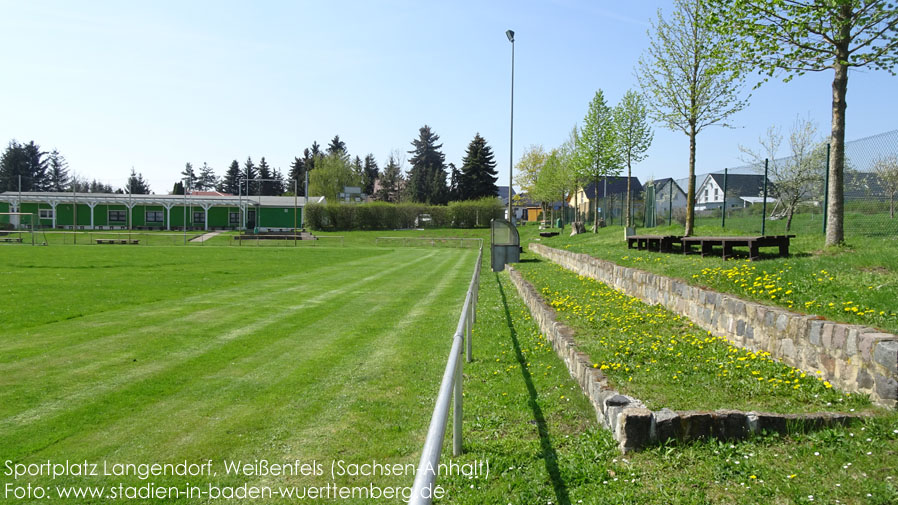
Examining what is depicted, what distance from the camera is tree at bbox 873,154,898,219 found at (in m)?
11.5

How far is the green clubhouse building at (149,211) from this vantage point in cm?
6003

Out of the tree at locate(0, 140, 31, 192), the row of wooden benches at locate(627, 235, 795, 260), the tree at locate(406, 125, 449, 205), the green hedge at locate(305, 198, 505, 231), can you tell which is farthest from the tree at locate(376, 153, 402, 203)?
the row of wooden benches at locate(627, 235, 795, 260)

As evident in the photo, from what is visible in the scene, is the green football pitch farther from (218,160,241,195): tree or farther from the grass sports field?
(218,160,241,195): tree

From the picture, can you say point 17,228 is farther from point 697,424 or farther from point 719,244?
point 697,424

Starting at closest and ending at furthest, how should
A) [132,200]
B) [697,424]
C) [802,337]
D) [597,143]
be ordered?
[697,424]
[802,337]
[597,143]
[132,200]

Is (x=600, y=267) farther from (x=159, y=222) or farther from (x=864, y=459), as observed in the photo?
(x=159, y=222)

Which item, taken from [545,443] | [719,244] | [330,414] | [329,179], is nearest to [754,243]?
[719,244]

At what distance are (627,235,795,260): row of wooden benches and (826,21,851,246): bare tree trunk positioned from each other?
0.73m

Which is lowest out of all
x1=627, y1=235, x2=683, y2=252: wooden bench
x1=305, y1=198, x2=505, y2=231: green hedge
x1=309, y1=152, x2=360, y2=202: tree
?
x1=627, y1=235, x2=683, y2=252: wooden bench

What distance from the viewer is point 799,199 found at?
A: 22.1 metres

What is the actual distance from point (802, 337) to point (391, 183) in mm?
95538

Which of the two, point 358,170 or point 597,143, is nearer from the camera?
point 597,143

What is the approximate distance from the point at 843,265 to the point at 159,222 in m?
66.2

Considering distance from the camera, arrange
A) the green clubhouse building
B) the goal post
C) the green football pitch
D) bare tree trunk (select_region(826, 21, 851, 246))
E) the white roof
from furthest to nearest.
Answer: the green clubhouse building < the white roof < the goal post < bare tree trunk (select_region(826, 21, 851, 246)) < the green football pitch
